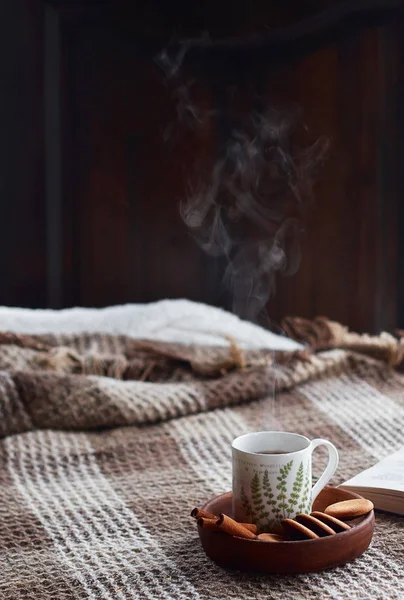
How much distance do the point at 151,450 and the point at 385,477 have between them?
41 centimetres

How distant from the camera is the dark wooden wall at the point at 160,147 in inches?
75.5

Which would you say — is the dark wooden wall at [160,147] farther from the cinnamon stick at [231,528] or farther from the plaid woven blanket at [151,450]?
the cinnamon stick at [231,528]

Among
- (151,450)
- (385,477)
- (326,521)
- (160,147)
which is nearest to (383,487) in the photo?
(385,477)

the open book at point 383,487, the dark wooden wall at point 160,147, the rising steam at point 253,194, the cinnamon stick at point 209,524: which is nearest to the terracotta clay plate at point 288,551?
the cinnamon stick at point 209,524

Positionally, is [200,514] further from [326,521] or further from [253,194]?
[253,194]

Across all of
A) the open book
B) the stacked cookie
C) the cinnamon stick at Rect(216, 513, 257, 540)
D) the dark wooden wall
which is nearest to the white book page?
the open book

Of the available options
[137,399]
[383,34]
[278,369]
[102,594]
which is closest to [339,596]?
[102,594]

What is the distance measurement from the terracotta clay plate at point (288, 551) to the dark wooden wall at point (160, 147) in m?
1.37

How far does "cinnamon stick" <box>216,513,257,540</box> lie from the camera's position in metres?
0.64

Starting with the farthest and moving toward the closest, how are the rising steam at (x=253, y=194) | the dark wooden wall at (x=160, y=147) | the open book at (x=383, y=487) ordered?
the rising steam at (x=253, y=194) < the dark wooden wall at (x=160, y=147) < the open book at (x=383, y=487)

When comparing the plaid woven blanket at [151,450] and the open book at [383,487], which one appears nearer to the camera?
the plaid woven blanket at [151,450]

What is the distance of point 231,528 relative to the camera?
0.64m

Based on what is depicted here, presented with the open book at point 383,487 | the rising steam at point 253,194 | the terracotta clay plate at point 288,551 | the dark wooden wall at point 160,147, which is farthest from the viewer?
the rising steam at point 253,194

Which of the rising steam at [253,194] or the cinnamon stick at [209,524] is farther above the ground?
the rising steam at [253,194]
